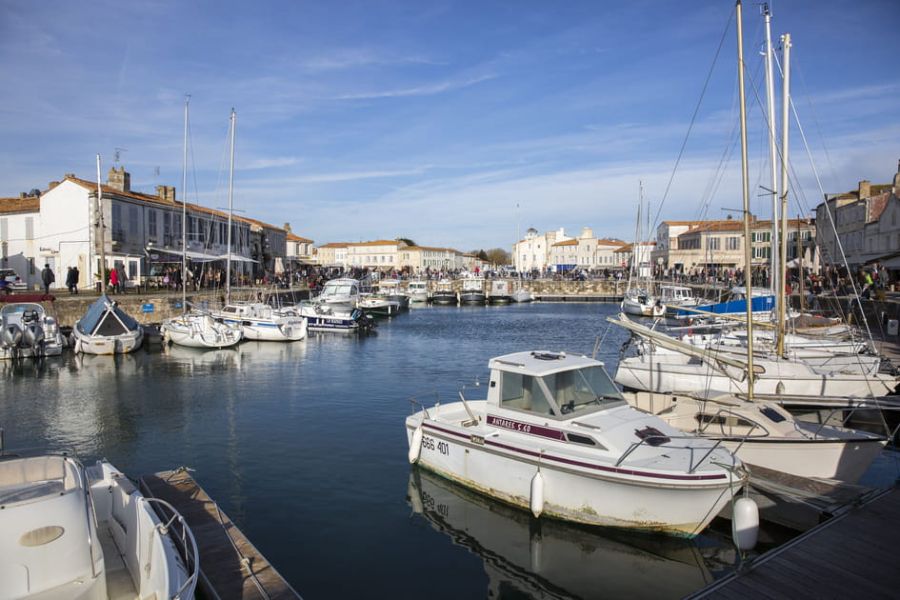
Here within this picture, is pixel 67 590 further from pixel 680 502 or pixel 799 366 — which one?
pixel 799 366

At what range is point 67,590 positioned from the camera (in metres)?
6.34

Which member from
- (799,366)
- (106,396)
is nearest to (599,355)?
(799,366)

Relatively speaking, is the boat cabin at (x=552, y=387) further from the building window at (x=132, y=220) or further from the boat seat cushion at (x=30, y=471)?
the building window at (x=132, y=220)

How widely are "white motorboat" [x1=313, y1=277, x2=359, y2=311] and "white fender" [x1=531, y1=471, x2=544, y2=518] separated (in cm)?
4037

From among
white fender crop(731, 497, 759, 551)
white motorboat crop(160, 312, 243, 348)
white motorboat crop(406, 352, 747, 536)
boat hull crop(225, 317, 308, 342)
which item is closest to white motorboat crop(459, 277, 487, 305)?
boat hull crop(225, 317, 308, 342)

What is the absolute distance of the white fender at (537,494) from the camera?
11055 millimetres

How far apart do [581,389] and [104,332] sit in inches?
1206

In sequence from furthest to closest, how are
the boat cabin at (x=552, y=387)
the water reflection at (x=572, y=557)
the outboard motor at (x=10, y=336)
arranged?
the outboard motor at (x=10, y=336)
the boat cabin at (x=552, y=387)
the water reflection at (x=572, y=557)

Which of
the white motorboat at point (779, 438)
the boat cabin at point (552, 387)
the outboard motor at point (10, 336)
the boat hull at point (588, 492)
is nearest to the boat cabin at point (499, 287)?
the outboard motor at point (10, 336)

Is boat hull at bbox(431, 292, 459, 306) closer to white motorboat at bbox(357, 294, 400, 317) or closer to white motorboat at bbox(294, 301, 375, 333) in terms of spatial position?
white motorboat at bbox(357, 294, 400, 317)

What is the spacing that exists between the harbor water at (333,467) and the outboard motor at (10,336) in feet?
4.00

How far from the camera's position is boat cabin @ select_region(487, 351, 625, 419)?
39.0 feet

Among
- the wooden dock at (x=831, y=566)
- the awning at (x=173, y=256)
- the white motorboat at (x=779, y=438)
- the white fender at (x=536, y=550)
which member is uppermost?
the awning at (x=173, y=256)

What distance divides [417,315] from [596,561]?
176 feet
